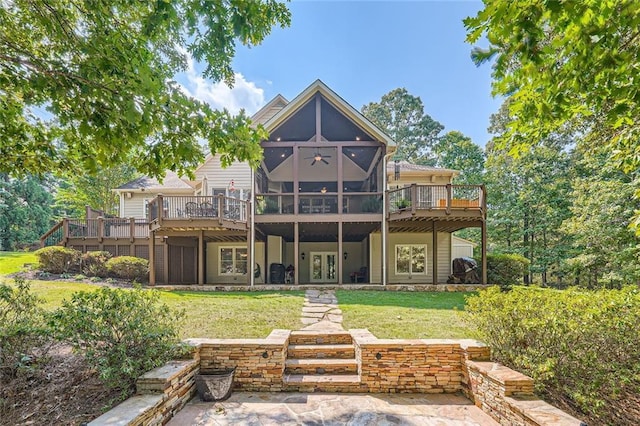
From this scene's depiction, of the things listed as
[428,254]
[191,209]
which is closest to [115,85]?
[191,209]

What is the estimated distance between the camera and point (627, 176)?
13430 millimetres

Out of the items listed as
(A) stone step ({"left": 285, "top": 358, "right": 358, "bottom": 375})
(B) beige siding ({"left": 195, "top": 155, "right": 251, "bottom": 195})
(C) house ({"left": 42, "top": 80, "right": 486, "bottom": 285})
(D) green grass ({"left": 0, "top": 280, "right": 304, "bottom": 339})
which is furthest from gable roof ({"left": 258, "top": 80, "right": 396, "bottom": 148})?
(A) stone step ({"left": 285, "top": 358, "right": 358, "bottom": 375})

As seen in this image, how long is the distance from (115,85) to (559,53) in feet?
15.2

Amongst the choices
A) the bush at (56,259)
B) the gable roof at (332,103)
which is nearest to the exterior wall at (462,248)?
the gable roof at (332,103)

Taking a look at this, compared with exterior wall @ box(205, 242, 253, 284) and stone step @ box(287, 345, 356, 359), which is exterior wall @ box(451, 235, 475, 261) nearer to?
exterior wall @ box(205, 242, 253, 284)

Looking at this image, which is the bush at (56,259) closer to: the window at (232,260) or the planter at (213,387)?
the window at (232,260)

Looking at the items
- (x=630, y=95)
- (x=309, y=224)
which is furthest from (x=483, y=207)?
(x=630, y=95)

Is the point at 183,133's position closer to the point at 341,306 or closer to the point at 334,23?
the point at 341,306

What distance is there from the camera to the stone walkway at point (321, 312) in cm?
627

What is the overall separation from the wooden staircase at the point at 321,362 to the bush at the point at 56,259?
13.0 meters

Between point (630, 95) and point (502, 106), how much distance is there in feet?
99.7

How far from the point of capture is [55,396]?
360 centimetres

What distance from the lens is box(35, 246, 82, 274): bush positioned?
12.8m

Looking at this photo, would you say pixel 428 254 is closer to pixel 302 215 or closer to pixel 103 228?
pixel 302 215
